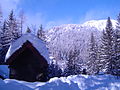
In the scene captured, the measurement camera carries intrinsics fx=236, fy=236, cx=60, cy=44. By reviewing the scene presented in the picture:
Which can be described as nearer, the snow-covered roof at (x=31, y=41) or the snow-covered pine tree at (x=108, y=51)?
the snow-covered roof at (x=31, y=41)

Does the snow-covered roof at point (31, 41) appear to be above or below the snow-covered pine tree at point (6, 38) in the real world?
below

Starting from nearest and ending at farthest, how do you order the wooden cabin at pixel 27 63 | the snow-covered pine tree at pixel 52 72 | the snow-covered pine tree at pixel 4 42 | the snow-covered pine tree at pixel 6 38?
the wooden cabin at pixel 27 63, the snow-covered pine tree at pixel 4 42, the snow-covered pine tree at pixel 6 38, the snow-covered pine tree at pixel 52 72

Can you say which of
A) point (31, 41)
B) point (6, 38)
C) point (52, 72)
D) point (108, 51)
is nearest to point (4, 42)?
point (6, 38)

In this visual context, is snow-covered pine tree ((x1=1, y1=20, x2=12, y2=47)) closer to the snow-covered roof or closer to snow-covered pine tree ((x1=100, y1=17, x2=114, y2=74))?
snow-covered pine tree ((x1=100, y1=17, x2=114, y2=74))

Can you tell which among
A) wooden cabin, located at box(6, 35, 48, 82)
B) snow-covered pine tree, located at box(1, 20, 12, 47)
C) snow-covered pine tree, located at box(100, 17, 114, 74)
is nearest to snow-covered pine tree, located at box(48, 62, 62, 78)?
snow-covered pine tree, located at box(1, 20, 12, 47)

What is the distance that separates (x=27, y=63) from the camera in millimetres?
20672

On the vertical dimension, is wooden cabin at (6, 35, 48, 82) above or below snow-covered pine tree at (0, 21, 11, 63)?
below

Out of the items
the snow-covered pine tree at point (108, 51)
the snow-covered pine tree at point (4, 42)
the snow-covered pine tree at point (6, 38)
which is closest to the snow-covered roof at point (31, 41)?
the snow-covered pine tree at point (108, 51)

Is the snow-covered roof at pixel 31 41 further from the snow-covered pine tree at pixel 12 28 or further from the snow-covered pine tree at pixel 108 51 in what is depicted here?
the snow-covered pine tree at pixel 12 28

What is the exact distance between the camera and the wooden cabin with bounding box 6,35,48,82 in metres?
20.5

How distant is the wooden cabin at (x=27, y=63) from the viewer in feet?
67.2

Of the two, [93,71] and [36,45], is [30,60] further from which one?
[93,71]

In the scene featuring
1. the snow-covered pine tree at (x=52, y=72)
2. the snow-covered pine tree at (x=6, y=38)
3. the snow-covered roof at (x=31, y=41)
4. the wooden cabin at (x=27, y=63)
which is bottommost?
the snow-covered pine tree at (x=52, y=72)

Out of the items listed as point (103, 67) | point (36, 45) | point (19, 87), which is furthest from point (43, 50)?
point (103, 67)
